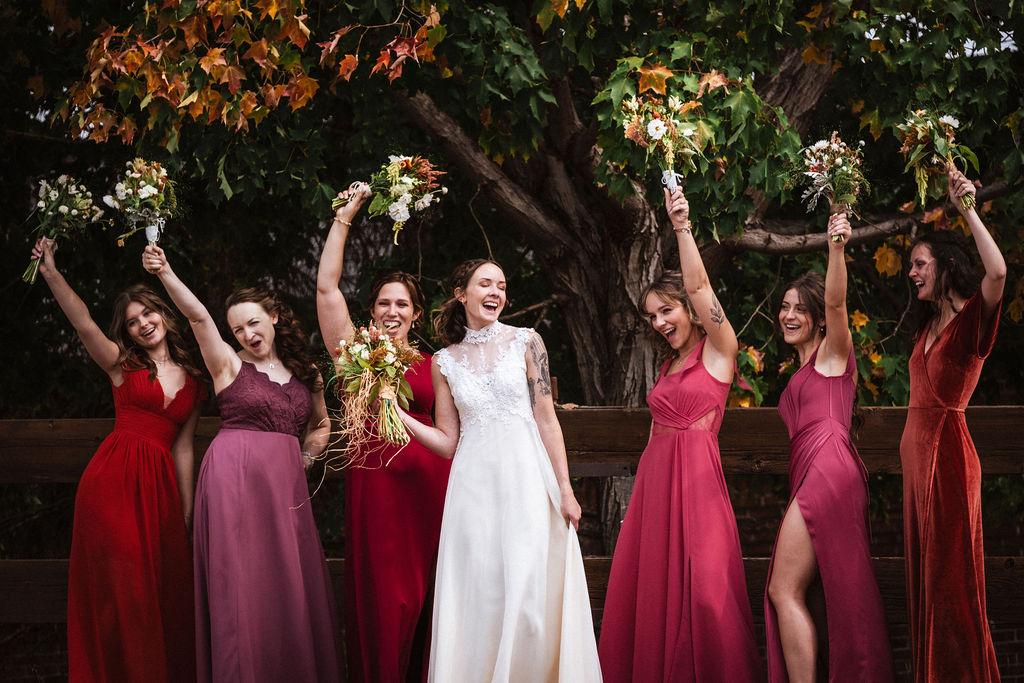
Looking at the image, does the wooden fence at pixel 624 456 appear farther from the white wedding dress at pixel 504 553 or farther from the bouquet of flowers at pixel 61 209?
the bouquet of flowers at pixel 61 209

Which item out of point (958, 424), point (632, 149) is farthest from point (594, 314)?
point (958, 424)

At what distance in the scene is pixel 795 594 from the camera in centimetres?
393

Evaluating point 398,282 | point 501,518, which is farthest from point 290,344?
point 501,518

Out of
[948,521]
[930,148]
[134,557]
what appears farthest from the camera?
[134,557]

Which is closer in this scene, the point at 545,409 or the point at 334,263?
the point at 545,409

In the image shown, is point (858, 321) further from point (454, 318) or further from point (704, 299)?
point (454, 318)

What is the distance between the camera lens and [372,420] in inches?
170

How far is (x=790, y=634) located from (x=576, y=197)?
3242 mm

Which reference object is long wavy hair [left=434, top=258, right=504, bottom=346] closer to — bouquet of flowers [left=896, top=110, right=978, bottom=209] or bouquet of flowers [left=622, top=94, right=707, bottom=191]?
bouquet of flowers [left=622, top=94, right=707, bottom=191]

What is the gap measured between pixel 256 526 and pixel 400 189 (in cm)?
156

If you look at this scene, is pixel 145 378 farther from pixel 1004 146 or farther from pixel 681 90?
pixel 1004 146

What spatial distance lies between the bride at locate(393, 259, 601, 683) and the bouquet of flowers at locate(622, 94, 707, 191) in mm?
833

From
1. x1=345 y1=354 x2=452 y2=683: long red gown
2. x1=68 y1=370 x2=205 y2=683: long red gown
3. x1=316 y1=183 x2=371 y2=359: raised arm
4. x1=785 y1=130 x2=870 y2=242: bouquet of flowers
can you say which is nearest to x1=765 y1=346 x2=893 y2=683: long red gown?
x1=785 y1=130 x2=870 y2=242: bouquet of flowers

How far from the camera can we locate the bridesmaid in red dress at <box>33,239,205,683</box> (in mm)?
4344
